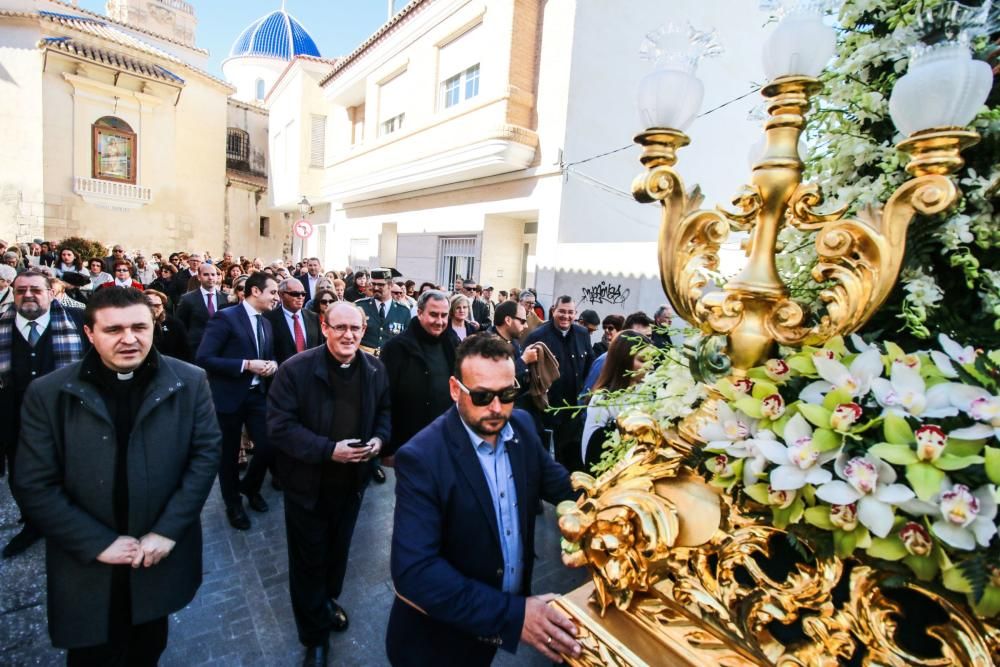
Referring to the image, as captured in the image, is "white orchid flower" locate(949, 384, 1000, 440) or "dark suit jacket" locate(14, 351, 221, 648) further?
"dark suit jacket" locate(14, 351, 221, 648)

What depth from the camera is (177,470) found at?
2256mm

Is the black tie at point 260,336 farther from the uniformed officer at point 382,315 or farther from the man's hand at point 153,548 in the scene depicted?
the man's hand at point 153,548

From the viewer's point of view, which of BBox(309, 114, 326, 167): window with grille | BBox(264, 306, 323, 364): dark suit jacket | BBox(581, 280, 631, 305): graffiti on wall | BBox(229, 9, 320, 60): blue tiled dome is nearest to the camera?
BBox(264, 306, 323, 364): dark suit jacket

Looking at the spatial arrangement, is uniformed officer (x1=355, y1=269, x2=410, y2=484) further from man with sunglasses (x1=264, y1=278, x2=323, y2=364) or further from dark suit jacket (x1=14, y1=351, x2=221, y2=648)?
dark suit jacket (x1=14, y1=351, x2=221, y2=648)

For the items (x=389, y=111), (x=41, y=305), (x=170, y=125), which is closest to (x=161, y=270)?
(x=41, y=305)

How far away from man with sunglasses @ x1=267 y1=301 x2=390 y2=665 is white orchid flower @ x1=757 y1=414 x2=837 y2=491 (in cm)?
223

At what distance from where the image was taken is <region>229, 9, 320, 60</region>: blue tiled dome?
124 ft

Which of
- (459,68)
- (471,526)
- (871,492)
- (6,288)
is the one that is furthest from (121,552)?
(459,68)

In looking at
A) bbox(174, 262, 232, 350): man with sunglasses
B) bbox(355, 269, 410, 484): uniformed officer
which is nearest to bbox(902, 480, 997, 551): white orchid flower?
bbox(355, 269, 410, 484): uniformed officer

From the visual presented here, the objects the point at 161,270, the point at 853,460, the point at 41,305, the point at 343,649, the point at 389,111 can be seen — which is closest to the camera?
the point at 853,460

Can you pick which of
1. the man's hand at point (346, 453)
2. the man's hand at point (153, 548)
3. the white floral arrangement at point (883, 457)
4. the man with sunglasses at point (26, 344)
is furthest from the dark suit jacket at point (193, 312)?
the white floral arrangement at point (883, 457)

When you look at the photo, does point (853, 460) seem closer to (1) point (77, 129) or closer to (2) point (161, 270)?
(2) point (161, 270)

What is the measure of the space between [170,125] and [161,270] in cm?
1729

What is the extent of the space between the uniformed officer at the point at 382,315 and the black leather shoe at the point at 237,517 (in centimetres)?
265
